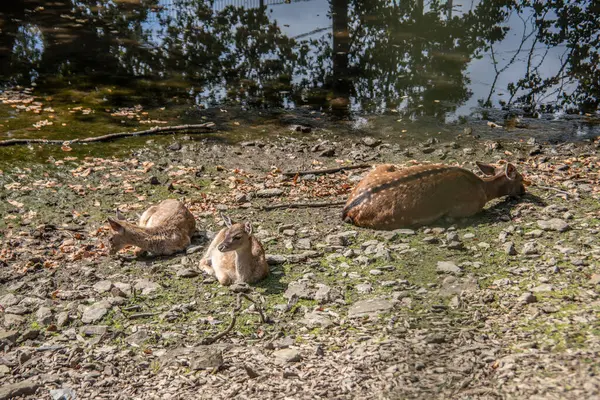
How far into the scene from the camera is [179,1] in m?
20.7

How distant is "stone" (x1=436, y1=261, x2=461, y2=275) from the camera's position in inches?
267

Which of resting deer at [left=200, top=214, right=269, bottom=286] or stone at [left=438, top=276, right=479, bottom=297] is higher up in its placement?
resting deer at [left=200, top=214, right=269, bottom=286]

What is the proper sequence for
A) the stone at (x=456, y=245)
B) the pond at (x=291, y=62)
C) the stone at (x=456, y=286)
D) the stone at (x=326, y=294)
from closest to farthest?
the stone at (x=456, y=286), the stone at (x=326, y=294), the stone at (x=456, y=245), the pond at (x=291, y=62)

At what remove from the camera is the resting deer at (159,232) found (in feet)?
25.3

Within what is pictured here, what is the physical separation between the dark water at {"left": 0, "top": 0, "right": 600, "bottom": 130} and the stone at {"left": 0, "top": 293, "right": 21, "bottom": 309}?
6661mm

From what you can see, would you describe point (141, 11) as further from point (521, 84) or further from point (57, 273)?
point (57, 273)

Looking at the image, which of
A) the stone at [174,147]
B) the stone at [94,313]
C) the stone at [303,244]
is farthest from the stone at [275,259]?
the stone at [174,147]

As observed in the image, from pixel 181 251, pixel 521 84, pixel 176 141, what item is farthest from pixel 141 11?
pixel 181 251

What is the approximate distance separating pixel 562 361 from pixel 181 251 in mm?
4484

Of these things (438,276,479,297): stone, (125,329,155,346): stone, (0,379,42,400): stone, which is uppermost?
(438,276,479,297): stone

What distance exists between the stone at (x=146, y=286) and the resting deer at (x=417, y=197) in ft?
7.93

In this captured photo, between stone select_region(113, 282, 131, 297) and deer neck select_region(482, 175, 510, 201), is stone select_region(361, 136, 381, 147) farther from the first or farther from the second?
stone select_region(113, 282, 131, 297)

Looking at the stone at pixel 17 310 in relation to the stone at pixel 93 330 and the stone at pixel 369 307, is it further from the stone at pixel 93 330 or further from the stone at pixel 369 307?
the stone at pixel 369 307

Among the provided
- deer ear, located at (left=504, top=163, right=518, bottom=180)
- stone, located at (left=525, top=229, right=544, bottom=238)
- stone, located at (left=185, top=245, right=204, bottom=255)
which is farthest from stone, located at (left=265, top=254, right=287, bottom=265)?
deer ear, located at (left=504, top=163, right=518, bottom=180)
